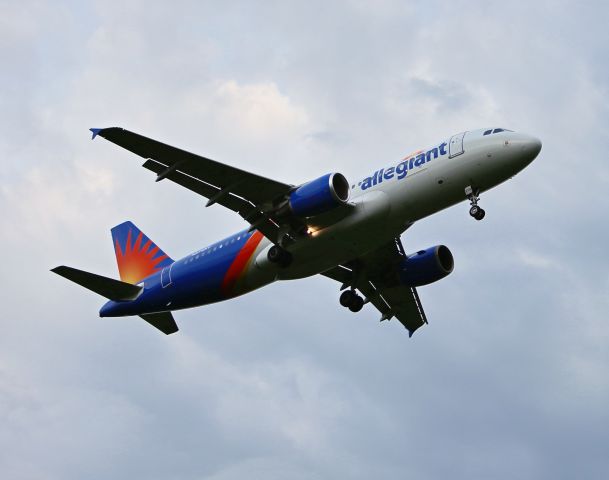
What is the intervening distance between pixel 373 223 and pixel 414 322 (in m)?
12.0

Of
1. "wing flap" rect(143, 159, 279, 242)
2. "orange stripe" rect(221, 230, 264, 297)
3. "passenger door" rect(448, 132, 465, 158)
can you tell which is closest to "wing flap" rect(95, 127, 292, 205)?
"wing flap" rect(143, 159, 279, 242)

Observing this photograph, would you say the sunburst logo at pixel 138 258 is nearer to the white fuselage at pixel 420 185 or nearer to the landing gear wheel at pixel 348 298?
the landing gear wheel at pixel 348 298

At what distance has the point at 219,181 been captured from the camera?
125 ft

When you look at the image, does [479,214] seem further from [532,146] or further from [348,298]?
[348,298]

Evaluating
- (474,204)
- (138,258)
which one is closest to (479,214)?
(474,204)

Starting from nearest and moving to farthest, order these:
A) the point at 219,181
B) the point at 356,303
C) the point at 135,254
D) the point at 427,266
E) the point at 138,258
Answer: the point at 219,181 < the point at 427,266 < the point at 356,303 < the point at 138,258 < the point at 135,254

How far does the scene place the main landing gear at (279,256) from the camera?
38.7 m

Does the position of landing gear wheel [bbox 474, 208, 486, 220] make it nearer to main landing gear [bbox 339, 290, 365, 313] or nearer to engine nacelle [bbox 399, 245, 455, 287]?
engine nacelle [bbox 399, 245, 455, 287]

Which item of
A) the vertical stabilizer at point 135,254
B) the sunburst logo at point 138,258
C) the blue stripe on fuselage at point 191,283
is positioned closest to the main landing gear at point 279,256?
the blue stripe on fuselage at point 191,283

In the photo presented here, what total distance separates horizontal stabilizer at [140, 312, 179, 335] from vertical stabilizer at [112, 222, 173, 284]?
2.01 metres

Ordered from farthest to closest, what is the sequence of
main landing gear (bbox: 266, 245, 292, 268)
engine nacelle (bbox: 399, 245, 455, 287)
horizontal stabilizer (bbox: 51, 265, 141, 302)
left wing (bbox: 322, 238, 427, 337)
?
left wing (bbox: 322, 238, 427, 337) < engine nacelle (bbox: 399, 245, 455, 287) < horizontal stabilizer (bbox: 51, 265, 141, 302) < main landing gear (bbox: 266, 245, 292, 268)

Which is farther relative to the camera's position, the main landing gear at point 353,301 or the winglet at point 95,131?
the main landing gear at point 353,301

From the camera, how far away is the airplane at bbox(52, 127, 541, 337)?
3616 centimetres

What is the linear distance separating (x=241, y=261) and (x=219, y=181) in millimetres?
4357
